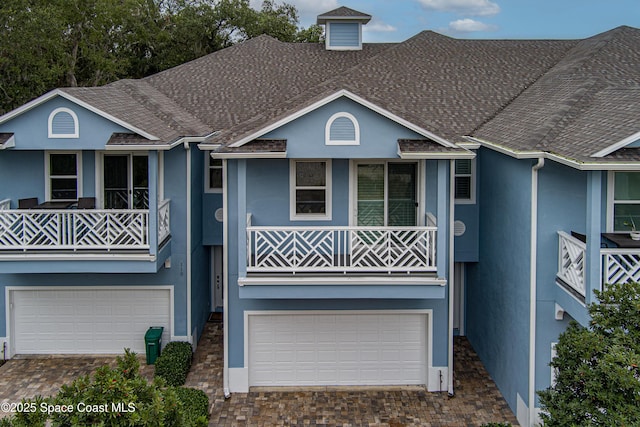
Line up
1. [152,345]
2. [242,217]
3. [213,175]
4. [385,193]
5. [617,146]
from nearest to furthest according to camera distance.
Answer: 1. [617,146]
2. [242,217]
3. [385,193]
4. [152,345]
5. [213,175]

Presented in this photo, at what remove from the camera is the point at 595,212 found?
37.7 feet

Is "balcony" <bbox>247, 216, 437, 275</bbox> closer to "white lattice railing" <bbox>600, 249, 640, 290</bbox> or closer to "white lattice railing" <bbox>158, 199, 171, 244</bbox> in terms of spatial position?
"white lattice railing" <bbox>158, 199, 171, 244</bbox>

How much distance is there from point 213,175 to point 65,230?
443 centimetres

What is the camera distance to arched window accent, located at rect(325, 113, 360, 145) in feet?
→ 46.3

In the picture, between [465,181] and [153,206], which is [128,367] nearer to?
[153,206]

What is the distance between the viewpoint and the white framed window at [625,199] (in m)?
13.5

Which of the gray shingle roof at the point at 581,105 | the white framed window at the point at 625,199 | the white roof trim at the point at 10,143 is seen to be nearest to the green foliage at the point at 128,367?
the gray shingle roof at the point at 581,105

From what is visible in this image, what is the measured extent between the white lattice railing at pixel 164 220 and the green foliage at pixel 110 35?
1730cm

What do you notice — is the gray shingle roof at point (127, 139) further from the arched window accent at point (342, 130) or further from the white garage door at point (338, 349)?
the white garage door at point (338, 349)

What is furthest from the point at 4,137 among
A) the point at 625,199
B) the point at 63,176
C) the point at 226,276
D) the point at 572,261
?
the point at 625,199

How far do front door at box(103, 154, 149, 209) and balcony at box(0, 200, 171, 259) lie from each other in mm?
1060

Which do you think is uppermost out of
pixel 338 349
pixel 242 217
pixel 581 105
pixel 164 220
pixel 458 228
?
pixel 581 105

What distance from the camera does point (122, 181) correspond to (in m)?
17.7

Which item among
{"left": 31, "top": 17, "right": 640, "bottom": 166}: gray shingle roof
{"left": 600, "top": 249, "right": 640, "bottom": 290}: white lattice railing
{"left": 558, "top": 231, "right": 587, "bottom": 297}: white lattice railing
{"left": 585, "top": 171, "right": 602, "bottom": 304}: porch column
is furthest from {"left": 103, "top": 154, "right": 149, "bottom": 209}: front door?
{"left": 600, "top": 249, "right": 640, "bottom": 290}: white lattice railing
